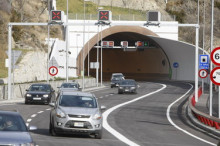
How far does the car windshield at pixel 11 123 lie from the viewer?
40.8ft

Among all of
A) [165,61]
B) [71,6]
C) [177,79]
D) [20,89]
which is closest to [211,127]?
[20,89]

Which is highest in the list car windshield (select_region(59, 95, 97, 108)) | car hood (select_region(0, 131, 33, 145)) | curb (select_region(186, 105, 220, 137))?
car hood (select_region(0, 131, 33, 145))

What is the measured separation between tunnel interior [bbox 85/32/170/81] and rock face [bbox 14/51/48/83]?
3702cm

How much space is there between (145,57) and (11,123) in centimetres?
9955

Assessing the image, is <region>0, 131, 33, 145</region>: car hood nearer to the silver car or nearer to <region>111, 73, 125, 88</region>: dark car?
the silver car

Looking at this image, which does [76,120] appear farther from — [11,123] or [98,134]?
[11,123]

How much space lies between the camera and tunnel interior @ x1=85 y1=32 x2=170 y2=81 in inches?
4139

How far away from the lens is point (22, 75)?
5947 cm

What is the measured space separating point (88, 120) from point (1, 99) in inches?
1004

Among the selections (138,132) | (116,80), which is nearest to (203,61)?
(138,132)

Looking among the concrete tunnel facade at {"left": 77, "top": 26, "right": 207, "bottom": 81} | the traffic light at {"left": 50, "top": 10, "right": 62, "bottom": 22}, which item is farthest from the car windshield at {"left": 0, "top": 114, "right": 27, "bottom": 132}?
the concrete tunnel facade at {"left": 77, "top": 26, "right": 207, "bottom": 81}

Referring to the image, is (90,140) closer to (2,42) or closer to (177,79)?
(2,42)

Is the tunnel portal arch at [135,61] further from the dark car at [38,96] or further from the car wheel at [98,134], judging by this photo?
the car wheel at [98,134]

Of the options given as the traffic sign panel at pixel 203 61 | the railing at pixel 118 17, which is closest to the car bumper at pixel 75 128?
the traffic sign panel at pixel 203 61
